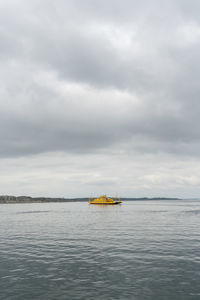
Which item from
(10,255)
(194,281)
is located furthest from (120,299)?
(10,255)

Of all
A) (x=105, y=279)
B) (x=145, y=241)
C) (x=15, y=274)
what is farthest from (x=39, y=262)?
(x=145, y=241)

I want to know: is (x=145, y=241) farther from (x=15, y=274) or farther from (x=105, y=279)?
(x=15, y=274)

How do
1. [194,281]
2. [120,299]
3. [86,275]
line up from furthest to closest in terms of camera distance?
1. [86,275]
2. [194,281]
3. [120,299]

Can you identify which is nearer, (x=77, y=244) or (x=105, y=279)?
(x=105, y=279)

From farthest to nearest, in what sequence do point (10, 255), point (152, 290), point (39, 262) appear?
point (10, 255) → point (39, 262) → point (152, 290)

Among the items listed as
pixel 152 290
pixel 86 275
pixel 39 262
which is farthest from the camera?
pixel 39 262

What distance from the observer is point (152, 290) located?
50.7ft

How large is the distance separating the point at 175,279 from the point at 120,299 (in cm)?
560

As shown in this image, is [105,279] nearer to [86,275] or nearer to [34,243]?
[86,275]

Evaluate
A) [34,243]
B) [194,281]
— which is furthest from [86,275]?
[34,243]

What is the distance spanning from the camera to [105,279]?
17.5 metres

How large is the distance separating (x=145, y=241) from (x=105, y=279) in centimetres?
1604

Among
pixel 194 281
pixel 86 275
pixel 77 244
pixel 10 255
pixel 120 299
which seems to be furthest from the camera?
pixel 77 244

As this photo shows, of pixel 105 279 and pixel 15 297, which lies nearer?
pixel 15 297
